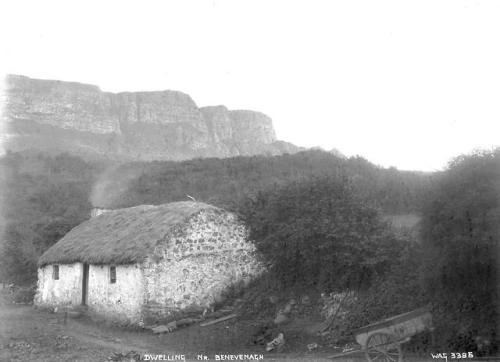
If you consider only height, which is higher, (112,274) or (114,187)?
(114,187)

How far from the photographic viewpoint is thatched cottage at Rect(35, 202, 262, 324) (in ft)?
56.0

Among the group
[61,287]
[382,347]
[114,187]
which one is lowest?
[61,287]

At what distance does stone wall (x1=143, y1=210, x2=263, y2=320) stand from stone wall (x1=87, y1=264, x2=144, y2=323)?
50cm

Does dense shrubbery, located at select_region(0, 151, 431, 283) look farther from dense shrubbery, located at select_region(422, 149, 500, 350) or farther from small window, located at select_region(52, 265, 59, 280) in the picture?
dense shrubbery, located at select_region(422, 149, 500, 350)

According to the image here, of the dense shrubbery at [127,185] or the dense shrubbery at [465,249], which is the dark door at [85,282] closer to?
the dense shrubbery at [127,185]

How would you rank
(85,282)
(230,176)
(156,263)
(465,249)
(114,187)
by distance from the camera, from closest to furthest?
(465,249) → (156,263) → (85,282) → (230,176) → (114,187)

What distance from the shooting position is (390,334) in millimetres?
10367

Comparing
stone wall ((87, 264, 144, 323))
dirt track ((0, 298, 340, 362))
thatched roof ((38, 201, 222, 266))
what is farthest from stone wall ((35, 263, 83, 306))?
dirt track ((0, 298, 340, 362))

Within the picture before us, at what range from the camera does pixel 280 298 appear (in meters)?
17.1

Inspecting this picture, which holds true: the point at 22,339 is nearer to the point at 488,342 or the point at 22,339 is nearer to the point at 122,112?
the point at 488,342

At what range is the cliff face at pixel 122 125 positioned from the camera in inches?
3241

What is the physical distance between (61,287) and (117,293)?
196 inches

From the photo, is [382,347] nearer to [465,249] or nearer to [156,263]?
[465,249]

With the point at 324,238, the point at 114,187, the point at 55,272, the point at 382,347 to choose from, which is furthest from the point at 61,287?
the point at 114,187
